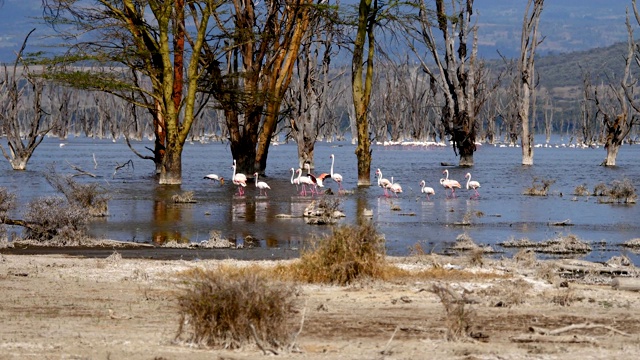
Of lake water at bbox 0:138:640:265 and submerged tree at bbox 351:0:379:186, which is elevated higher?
submerged tree at bbox 351:0:379:186

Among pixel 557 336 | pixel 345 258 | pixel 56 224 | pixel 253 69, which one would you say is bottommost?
pixel 557 336

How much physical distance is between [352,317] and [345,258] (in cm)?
218

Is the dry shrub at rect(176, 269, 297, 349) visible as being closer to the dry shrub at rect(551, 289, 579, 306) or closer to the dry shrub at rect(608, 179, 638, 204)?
the dry shrub at rect(551, 289, 579, 306)

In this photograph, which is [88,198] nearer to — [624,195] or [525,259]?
[525,259]

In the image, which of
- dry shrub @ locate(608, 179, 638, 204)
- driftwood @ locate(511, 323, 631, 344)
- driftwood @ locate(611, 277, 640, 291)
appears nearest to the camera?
driftwood @ locate(511, 323, 631, 344)

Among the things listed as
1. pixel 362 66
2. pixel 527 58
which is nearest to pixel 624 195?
pixel 362 66

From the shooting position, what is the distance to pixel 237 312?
9.18 meters

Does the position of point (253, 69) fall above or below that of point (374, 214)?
above

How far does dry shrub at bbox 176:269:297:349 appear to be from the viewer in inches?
358

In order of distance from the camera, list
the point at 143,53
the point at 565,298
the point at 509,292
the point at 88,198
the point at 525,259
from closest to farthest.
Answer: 1. the point at 565,298
2. the point at 509,292
3. the point at 525,259
4. the point at 88,198
5. the point at 143,53

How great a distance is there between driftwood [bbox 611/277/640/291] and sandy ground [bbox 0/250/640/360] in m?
0.10

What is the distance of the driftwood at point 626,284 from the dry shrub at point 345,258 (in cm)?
286

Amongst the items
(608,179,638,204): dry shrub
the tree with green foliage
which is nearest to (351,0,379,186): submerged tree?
the tree with green foliage

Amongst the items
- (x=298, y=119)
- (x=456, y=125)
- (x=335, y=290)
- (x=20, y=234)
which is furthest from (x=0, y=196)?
(x=456, y=125)
